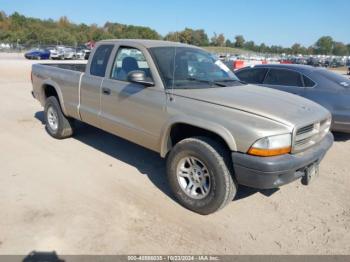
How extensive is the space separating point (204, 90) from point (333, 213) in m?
2.12

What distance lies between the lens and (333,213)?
4.11m

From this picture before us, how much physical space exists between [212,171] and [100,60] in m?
2.71

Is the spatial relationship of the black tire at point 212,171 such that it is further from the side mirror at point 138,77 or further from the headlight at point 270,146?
the side mirror at point 138,77

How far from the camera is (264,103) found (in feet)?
12.9

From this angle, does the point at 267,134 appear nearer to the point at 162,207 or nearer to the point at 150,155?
the point at 162,207

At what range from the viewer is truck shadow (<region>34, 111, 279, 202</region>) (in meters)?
4.64

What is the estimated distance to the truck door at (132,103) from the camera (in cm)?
434

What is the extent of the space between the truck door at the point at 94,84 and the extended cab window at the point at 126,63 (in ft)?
0.75

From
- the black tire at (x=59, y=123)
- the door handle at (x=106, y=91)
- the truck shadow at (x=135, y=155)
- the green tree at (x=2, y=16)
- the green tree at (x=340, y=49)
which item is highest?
the green tree at (x=2, y=16)

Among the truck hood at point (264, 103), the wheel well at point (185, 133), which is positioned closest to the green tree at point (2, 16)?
the wheel well at point (185, 133)

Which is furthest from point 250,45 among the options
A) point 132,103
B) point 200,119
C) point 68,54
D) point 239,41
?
point 200,119

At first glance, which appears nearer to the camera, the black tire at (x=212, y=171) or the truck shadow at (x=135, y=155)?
the black tire at (x=212, y=171)

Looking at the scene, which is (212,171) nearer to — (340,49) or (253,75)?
(253,75)

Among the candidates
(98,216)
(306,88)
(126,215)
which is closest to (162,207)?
(126,215)
